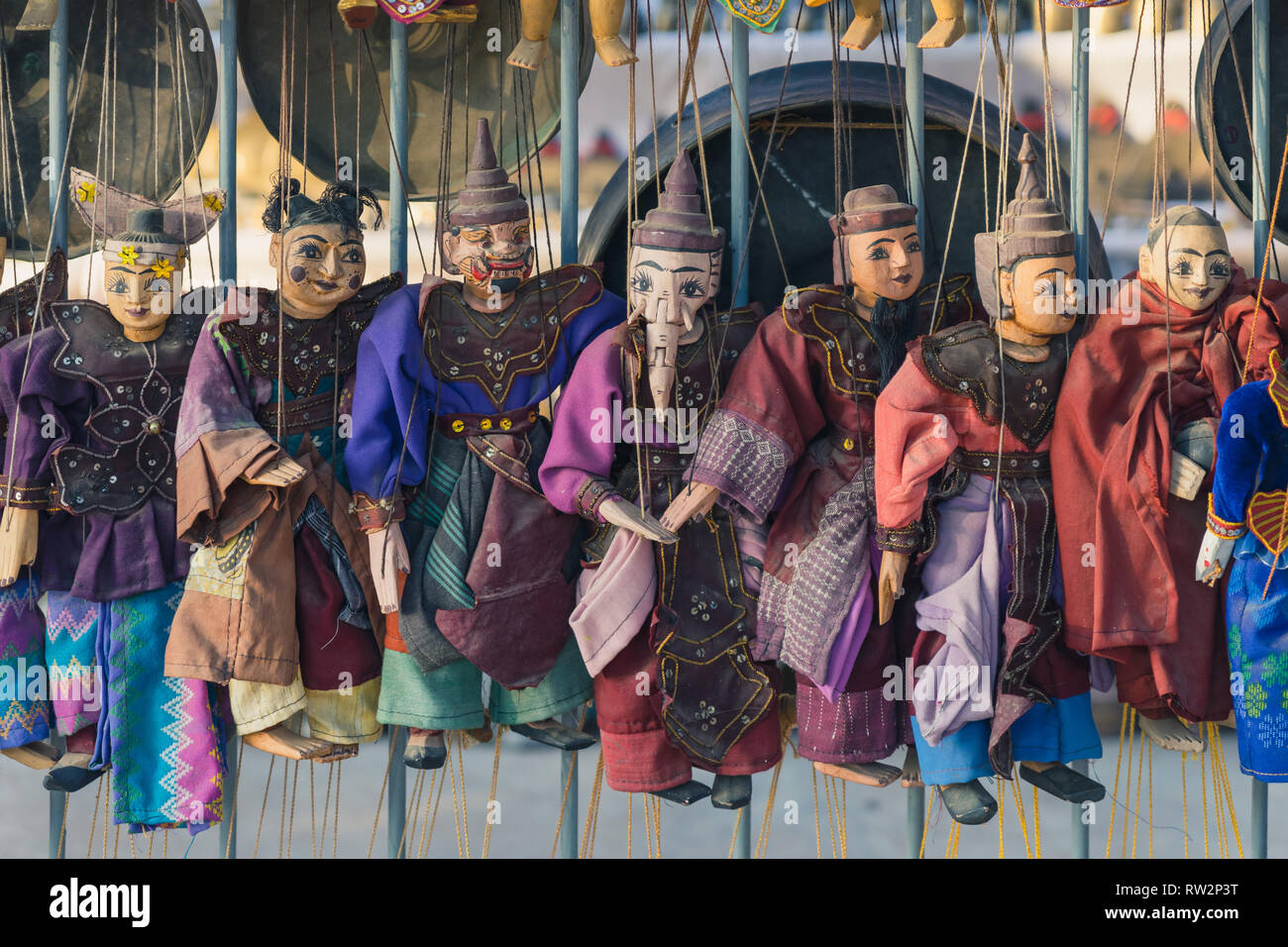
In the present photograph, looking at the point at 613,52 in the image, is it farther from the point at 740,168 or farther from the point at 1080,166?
the point at 1080,166

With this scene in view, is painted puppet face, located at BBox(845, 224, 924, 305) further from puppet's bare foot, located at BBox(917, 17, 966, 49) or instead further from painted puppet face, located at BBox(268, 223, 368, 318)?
painted puppet face, located at BBox(268, 223, 368, 318)

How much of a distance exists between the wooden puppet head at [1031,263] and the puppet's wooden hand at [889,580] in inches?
20.9

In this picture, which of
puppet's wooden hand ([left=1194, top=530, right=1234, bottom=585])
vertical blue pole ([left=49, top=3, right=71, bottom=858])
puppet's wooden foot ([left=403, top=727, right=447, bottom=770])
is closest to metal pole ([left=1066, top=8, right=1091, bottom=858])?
puppet's wooden hand ([left=1194, top=530, right=1234, bottom=585])

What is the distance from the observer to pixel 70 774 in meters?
3.80

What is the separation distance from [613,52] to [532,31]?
0.64 ft

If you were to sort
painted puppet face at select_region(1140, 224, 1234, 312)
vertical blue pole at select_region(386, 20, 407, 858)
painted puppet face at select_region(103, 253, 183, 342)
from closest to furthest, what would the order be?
painted puppet face at select_region(1140, 224, 1234, 312)
painted puppet face at select_region(103, 253, 183, 342)
vertical blue pole at select_region(386, 20, 407, 858)

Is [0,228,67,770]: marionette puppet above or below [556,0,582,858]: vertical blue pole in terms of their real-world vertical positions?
below

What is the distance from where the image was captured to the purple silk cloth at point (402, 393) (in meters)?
3.58

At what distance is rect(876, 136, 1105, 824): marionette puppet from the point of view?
3430 millimetres

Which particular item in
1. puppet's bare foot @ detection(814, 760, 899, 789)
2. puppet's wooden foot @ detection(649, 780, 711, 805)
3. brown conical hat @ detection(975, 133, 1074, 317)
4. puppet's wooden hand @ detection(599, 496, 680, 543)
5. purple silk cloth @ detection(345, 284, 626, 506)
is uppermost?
brown conical hat @ detection(975, 133, 1074, 317)

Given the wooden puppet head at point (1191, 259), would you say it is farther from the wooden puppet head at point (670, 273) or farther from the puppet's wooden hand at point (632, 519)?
the puppet's wooden hand at point (632, 519)

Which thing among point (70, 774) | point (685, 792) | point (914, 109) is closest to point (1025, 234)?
point (914, 109)

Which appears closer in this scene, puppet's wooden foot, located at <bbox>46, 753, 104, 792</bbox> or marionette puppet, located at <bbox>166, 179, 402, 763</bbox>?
marionette puppet, located at <bbox>166, 179, 402, 763</bbox>

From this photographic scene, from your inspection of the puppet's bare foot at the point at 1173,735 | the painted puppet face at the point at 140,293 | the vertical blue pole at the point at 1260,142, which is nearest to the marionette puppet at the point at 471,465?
the painted puppet face at the point at 140,293
